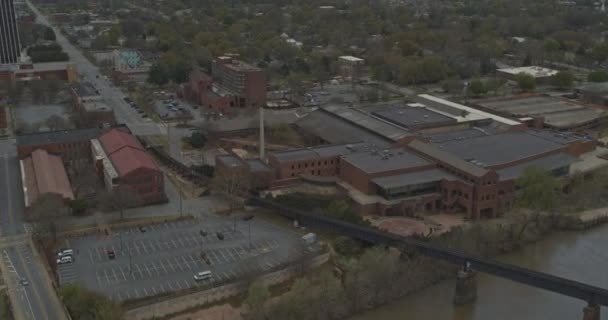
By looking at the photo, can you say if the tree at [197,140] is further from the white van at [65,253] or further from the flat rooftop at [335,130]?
the white van at [65,253]

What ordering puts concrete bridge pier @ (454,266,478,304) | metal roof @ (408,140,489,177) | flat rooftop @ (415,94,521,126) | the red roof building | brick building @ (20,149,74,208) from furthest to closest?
flat rooftop @ (415,94,521,126) → the red roof building → metal roof @ (408,140,489,177) → brick building @ (20,149,74,208) → concrete bridge pier @ (454,266,478,304)

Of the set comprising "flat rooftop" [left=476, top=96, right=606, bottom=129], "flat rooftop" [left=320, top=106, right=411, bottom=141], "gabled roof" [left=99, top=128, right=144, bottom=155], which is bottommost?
"flat rooftop" [left=476, top=96, right=606, bottom=129]

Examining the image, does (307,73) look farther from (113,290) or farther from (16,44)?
(113,290)

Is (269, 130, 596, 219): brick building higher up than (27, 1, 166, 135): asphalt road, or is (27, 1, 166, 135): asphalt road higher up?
(269, 130, 596, 219): brick building

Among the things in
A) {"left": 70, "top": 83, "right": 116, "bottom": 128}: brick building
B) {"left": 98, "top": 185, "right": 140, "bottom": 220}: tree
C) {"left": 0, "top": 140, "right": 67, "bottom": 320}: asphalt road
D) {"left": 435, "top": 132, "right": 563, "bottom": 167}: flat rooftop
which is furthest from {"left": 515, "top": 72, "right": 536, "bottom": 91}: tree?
{"left": 0, "top": 140, "right": 67, "bottom": 320}: asphalt road

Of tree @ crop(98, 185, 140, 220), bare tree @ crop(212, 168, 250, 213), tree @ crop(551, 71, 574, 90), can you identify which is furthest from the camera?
tree @ crop(551, 71, 574, 90)

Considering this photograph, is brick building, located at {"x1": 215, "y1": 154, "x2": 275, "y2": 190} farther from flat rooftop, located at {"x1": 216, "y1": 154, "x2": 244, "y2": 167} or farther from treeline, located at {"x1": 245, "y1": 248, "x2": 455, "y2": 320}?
treeline, located at {"x1": 245, "y1": 248, "x2": 455, "y2": 320}

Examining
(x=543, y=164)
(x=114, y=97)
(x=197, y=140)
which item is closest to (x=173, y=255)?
(x=197, y=140)
